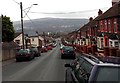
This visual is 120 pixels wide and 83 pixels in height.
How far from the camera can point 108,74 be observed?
614cm

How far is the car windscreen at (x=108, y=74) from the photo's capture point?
19.9 ft

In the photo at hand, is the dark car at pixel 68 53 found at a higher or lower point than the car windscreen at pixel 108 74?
lower

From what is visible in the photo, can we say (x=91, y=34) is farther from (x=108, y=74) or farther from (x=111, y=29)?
(x=108, y=74)

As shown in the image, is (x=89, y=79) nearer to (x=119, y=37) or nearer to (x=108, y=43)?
(x=119, y=37)

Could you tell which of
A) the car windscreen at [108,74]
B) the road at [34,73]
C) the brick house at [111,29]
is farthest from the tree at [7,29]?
the car windscreen at [108,74]

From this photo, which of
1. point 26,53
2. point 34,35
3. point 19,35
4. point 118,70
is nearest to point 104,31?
point 26,53

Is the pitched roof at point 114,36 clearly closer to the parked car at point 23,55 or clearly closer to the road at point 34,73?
the parked car at point 23,55

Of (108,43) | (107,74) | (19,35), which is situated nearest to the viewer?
(107,74)

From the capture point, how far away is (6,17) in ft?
175

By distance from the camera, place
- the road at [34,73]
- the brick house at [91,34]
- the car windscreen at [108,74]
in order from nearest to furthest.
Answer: the car windscreen at [108,74] < the road at [34,73] < the brick house at [91,34]

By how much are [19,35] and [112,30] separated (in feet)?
203

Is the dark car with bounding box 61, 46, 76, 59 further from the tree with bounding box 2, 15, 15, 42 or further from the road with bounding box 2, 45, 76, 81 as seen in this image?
the tree with bounding box 2, 15, 15, 42

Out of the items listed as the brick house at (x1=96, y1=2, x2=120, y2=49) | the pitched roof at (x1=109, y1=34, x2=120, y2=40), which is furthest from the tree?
the pitched roof at (x1=109, y1=34, x2=120, y2=40)

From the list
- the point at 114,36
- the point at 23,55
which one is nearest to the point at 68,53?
the point at 23,55
